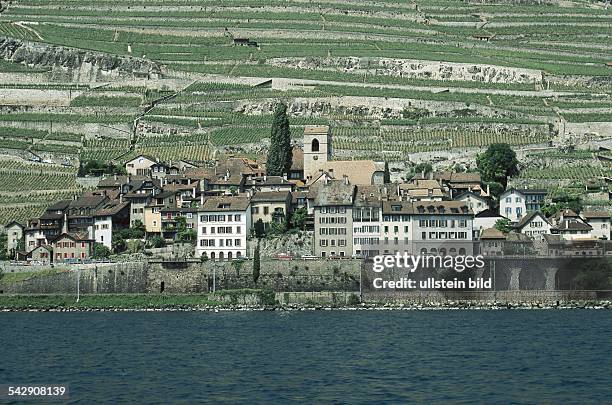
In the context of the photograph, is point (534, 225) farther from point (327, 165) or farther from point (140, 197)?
point (140, 197)

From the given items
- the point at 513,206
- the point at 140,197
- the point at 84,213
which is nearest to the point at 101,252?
the point at 84,213

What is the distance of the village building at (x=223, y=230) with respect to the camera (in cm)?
9994

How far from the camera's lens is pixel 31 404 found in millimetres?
55281

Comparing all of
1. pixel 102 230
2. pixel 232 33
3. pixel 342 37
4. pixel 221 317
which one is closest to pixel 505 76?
pixel 342 37

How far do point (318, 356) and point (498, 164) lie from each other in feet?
171

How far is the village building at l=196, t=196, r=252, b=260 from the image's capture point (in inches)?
3935

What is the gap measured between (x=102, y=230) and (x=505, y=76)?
6184 cm

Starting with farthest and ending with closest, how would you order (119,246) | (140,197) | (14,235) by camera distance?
(14,235) < (140,197) < (119,246)

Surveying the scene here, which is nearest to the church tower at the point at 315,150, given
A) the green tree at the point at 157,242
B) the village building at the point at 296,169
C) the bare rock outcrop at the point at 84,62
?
the village building at the point at 296,169

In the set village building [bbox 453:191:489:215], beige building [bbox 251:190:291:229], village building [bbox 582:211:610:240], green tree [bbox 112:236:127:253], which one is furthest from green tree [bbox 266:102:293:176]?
village building [bbox 582:211:610:240]

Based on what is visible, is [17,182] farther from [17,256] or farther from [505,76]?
[505,76]

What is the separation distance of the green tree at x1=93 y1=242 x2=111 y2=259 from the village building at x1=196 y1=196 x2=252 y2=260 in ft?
23.2

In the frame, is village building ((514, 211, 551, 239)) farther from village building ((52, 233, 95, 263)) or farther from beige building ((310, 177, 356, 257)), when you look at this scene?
village building ((52, 233, 95, 263))

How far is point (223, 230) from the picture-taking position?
10050cm
